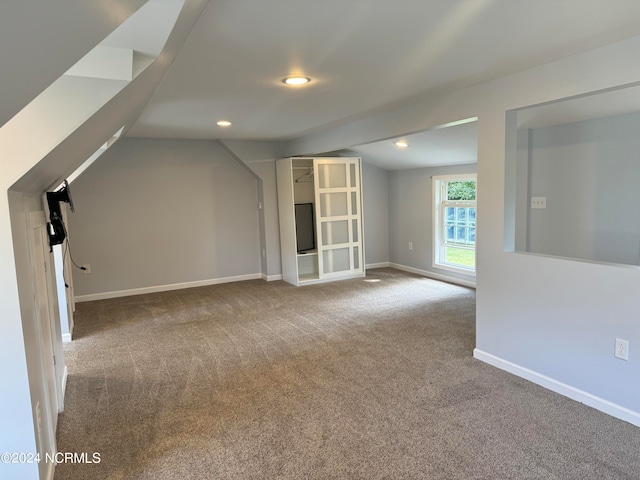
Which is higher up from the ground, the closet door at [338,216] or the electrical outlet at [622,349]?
the closet door at [338,216]

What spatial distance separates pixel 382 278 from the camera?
632 cm

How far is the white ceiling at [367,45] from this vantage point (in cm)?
171

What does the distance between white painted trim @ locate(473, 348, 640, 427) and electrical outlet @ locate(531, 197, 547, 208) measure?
175cm

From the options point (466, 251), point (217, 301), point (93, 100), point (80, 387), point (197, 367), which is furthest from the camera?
point (466, 251)

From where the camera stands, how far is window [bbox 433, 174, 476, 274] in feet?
19.0

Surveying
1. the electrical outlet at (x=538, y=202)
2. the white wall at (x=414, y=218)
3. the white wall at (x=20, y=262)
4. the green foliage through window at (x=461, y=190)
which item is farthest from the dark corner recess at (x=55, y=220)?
the green foliage through window at (x=461, y=190)

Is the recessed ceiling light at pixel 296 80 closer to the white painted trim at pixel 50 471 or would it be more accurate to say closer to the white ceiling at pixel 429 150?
the white ceiling at pixel 429 150

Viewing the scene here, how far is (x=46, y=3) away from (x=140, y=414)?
100 inches

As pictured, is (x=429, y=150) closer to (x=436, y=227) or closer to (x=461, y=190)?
(x=461, y=190)

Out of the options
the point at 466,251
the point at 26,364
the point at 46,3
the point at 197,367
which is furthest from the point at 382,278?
the point at 46,3

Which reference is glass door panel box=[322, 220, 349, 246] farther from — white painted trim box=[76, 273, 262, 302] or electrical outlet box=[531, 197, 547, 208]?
electrical outlet box=[531, 197, 547, 208]

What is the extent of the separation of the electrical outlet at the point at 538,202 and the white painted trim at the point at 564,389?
175cm

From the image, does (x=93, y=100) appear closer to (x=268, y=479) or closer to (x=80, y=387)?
(x=268, y=479)

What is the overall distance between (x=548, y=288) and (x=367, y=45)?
6.49 ft
